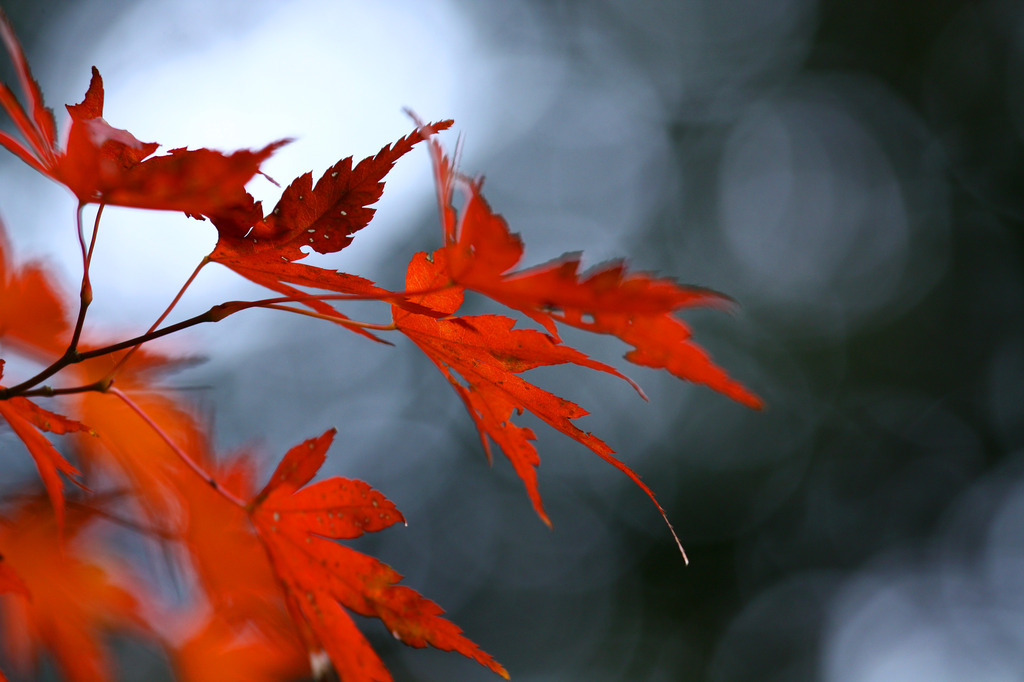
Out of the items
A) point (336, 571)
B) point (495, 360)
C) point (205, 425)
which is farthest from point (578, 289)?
point (205, 425)

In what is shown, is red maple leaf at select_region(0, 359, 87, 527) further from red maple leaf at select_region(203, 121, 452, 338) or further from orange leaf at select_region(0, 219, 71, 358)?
orange leaf at select_region(0, 219, 71, 358)

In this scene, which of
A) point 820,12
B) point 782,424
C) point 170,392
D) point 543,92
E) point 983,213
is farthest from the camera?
point 543,92

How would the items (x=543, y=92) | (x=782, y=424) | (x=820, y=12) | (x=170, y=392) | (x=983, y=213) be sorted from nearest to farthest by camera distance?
(x=170, y=392)
(x=782, y=424)
(x=983, y=213)
(x=820, y=12)
(x=543, y=92)

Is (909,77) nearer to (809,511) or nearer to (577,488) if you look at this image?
(809,511)

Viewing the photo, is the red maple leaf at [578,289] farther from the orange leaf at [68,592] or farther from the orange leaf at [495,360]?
the orange leaf at [68,592]

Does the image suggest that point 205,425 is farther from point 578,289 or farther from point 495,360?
point 578,289

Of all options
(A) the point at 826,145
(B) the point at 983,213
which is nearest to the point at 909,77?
(A) the point at 826,145

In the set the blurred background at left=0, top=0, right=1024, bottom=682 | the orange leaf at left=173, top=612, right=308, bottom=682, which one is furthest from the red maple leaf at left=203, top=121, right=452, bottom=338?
the blurred background at left=0, top=0, right=1024, bottom=682
